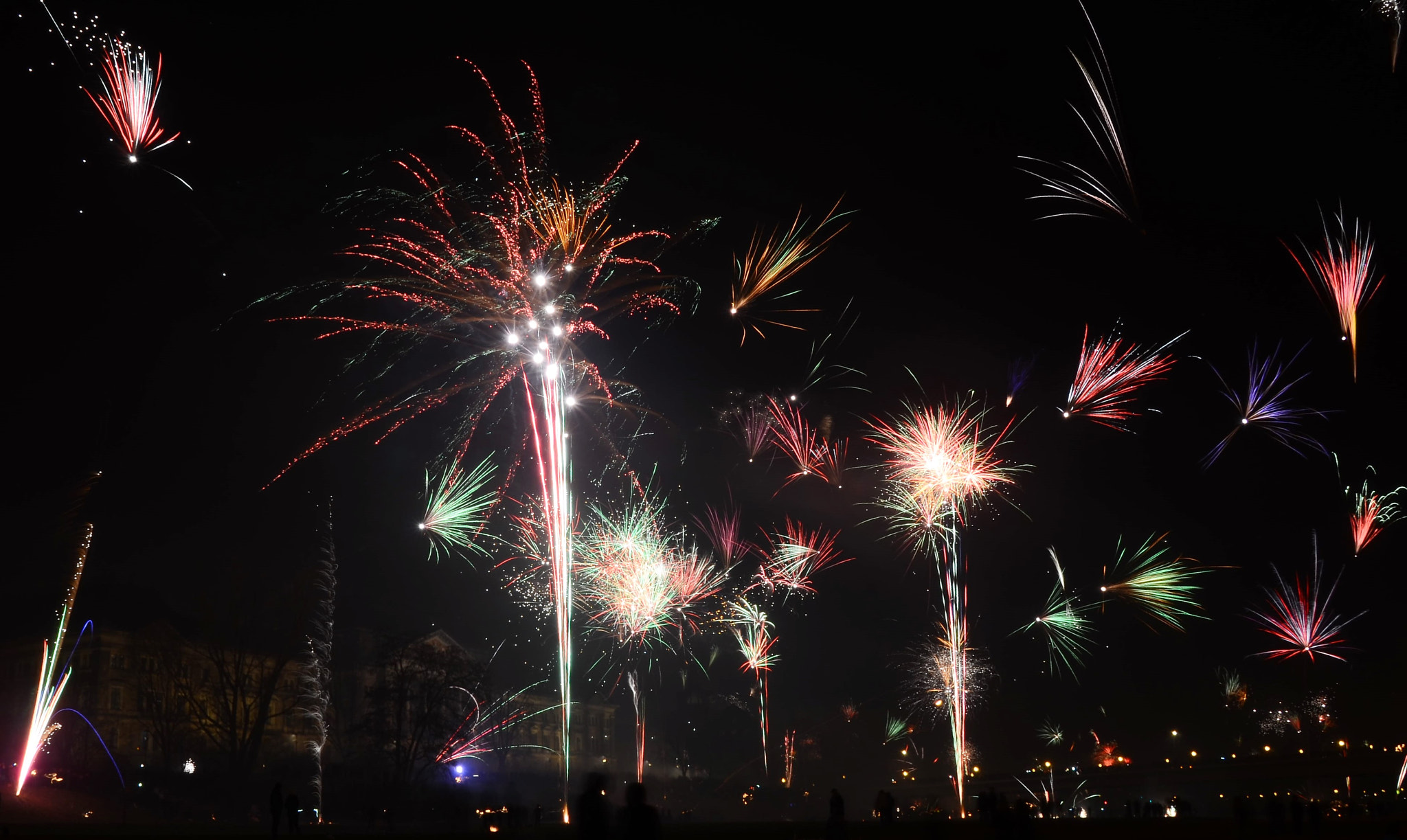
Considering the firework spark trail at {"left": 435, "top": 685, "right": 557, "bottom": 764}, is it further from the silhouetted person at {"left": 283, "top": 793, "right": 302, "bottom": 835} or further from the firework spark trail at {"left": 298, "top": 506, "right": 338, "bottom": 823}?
the silhouetted person at {"left": 283, "top": 793, "right": 302, "bottom": 835}

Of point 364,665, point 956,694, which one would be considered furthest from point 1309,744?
point 364,665

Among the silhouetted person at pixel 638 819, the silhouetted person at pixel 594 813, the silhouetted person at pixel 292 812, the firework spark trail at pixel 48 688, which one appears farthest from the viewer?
the firework spark trail at pixel 48 688

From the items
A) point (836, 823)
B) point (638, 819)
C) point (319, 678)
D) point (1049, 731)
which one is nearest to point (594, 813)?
point (638, 819)

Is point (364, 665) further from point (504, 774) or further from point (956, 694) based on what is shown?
point (956, 694)

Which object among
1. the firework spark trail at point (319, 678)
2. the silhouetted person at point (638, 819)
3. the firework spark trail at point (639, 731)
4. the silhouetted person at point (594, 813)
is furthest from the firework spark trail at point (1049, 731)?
the silhouetted person at point (638, 819)

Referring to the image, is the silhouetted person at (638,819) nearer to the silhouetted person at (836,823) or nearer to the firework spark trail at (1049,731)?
the silhouetted person at (836,823)

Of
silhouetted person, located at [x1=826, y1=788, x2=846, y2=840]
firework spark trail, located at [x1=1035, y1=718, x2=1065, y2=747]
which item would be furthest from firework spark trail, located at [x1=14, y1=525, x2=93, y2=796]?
firework spark trail, located at [x1=1035, y1=718, x2=1065, y2=747]

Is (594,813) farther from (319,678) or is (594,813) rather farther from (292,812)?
(319,678)
